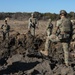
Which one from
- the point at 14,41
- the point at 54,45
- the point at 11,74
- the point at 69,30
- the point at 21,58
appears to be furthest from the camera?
the point at 14,41

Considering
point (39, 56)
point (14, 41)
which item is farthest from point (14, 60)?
point (14, 41)

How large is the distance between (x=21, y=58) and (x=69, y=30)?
204 centimetres

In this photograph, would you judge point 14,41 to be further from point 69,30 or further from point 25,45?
point 69,30

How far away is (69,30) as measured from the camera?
11812mm

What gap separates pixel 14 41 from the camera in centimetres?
2241

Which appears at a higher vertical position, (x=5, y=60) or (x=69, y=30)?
(x=69, y=30)

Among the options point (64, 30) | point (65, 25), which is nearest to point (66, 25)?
point (65, 25)

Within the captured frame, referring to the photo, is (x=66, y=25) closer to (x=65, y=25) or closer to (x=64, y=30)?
(x=65, y=25)

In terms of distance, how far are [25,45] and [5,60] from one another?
27.2ft

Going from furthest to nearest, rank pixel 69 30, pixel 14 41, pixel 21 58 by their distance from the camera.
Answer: pixel 14 41 → pixel 21 58 → pixel 69 30

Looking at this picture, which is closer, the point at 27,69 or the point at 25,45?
the point at 27,69

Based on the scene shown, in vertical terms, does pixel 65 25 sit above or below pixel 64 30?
above

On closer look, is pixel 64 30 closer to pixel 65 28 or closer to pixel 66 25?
pixel 65 28

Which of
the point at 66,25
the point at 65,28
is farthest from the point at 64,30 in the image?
the point at 66,25
